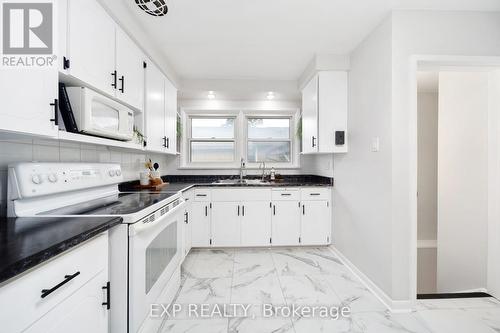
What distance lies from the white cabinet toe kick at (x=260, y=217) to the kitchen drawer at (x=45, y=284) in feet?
6.57

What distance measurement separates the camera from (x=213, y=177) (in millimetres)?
3793

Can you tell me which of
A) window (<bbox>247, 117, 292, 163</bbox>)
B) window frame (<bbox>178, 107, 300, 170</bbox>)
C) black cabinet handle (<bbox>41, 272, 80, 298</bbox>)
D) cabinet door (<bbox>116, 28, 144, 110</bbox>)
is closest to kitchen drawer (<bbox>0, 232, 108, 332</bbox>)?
black cabinet handle (<bbox>41, 272, 80, 298</bbox>)

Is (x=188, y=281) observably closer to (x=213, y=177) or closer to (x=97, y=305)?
(x=97, y=305)

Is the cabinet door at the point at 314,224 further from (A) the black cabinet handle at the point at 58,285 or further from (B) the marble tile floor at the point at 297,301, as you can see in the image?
(A) the black cabinet handle at the point at 58,285

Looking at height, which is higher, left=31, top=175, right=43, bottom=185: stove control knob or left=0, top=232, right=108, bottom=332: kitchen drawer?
left=31, top=175, right=43, bottom=185: stove control knob

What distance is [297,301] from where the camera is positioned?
193 cm

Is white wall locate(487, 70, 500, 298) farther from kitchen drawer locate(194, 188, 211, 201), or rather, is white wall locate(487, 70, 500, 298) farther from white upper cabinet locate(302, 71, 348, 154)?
kitchen drawer locate(194, 188, 211, 201)

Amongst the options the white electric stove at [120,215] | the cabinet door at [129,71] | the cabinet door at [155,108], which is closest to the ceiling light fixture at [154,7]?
the cabinet door at [129,71]

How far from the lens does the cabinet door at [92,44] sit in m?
1.27

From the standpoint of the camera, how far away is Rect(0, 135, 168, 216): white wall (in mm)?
1193

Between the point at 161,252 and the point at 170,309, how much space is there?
0.52 meters

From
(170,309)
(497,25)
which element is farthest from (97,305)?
(497,25)

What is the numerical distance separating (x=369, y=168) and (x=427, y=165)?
248 cm

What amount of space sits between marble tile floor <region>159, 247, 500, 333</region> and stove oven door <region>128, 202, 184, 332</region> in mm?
335
